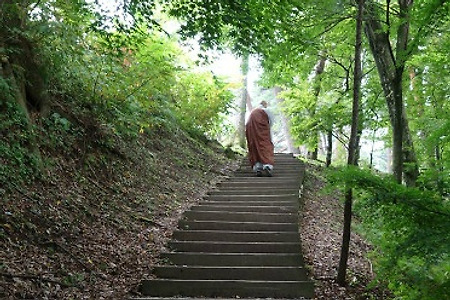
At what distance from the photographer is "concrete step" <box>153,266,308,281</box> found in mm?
5711

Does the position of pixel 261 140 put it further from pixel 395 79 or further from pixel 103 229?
pixel 103 229

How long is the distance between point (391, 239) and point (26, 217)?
159 inches

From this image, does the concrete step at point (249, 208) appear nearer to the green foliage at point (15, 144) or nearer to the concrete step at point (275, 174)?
the concrete step at point (275, 174)

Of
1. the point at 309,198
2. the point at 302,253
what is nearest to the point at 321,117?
the point at 309,198

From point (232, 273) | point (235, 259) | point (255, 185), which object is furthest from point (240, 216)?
point (255, 185)

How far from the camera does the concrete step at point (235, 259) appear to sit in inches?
241

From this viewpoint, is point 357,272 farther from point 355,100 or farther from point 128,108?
point 128,108

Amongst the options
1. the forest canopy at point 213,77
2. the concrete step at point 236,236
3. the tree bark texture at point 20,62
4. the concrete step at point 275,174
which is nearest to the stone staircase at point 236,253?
the concrete step at point 236,236

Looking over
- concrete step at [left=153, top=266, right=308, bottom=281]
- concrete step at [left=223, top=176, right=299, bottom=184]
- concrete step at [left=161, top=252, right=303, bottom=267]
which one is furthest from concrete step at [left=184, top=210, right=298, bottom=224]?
concrete step at [left=223, top=176, right=299, bottom=184]

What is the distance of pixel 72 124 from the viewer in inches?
283

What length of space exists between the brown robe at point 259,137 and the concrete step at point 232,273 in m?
5.51

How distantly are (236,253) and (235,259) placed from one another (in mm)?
162

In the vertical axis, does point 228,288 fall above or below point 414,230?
below

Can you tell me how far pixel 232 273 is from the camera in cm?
580
